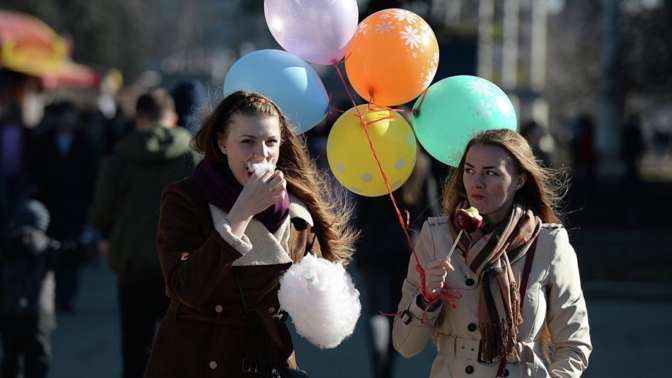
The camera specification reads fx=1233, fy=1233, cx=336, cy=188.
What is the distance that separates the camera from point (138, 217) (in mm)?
6348

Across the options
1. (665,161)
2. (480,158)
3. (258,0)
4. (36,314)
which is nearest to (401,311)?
(480,158)

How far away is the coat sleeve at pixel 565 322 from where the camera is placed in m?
3.87

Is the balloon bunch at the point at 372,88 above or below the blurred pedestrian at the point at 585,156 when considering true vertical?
below

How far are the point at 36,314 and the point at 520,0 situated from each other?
37.3 m

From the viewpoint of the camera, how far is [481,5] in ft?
112

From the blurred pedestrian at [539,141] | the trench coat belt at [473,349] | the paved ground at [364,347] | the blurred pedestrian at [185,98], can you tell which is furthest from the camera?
the blurred pedestrian at [539,141]

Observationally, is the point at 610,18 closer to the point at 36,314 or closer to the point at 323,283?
the point at 36,314

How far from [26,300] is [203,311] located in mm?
3048

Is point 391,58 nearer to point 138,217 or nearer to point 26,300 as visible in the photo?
point 138,217

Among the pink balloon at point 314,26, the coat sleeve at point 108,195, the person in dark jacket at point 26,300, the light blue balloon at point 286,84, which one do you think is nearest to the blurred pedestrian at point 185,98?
the coat sleeve at point 108,195

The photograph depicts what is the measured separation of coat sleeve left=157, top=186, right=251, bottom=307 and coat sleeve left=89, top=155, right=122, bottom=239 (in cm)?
271

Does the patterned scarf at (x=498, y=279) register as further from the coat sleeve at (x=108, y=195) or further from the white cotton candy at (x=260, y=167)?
the coat sleeve at (x=108, y=195)

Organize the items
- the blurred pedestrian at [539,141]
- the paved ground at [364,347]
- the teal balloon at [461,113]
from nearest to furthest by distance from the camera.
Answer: the teal balloon at [461,113] → the paved ground at [364,347] → the blurred pedestrian at [539,141]

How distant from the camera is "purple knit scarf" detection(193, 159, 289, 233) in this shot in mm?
3750
